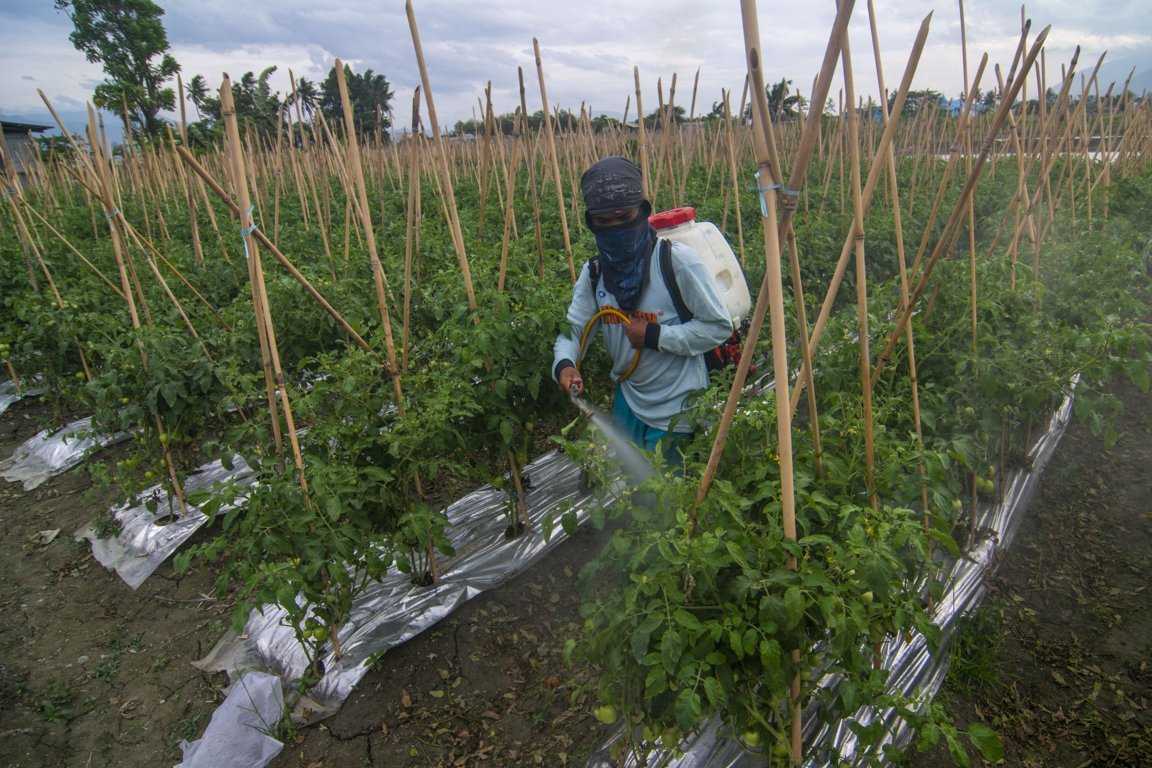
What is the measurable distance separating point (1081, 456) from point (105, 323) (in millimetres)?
5901

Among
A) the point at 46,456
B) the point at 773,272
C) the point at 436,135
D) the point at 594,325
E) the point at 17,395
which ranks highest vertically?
the point at 436,135

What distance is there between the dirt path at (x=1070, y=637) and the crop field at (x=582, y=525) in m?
0.01

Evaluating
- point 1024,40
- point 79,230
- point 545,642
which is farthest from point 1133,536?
point 79,230

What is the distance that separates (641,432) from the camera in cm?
278

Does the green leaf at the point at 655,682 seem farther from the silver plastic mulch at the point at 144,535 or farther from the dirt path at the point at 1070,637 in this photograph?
the silver plastic mulch at the point at 144,535

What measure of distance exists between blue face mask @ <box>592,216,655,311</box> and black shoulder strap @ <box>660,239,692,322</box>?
62 millimetres

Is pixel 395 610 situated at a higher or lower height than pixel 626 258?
lower

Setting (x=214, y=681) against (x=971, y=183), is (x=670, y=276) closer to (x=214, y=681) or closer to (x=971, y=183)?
(x=971, y=183)

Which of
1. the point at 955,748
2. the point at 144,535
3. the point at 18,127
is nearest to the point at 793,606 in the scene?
the point at 955,748

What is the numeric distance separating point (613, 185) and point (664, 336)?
22.0 inches

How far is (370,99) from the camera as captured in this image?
34.3m

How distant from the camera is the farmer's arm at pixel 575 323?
8.43 ft

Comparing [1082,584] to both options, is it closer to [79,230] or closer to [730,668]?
[730,668]

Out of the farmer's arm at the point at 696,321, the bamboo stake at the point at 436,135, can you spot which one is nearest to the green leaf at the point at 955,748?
the farmer's arm at the point at 696,321
